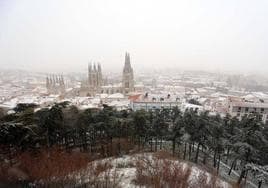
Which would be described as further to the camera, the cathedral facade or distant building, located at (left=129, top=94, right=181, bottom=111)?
the cathedral facade

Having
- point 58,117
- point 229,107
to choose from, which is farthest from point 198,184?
point 229,107

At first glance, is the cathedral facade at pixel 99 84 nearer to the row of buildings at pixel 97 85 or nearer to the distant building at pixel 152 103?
the row of buildings at pixel 97 85

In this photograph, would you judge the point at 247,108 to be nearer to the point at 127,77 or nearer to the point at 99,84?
the point at 127,77

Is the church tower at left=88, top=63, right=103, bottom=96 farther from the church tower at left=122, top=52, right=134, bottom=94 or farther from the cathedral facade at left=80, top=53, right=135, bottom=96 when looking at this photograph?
the church tower at left=122, top=52, right=134, bottom=94

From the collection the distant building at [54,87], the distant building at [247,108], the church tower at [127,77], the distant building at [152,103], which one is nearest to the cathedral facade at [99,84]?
the church tower at [127,77]

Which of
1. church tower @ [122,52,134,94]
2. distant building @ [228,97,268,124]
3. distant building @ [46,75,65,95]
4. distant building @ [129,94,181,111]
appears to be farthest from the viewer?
distant building @ [46,75,65,95]

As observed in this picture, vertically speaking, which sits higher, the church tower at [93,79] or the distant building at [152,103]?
the church tower at [93,79]

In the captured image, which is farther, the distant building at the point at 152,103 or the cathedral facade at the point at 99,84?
the cathedral facade at the point at 99,84

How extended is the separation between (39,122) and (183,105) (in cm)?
2314

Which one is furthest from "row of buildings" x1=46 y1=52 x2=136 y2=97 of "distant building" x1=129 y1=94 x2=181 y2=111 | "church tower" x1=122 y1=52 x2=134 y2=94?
"distant building" x1=129 y1=94 x2=181 y2=111

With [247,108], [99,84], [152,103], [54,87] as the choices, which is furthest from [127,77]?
[247,108]

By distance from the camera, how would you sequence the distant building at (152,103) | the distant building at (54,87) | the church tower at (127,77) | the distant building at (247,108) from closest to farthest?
the distant building at (247,108)
the distant building at (152,103)
the church tower at (127,77)
the distant building at (54,87)

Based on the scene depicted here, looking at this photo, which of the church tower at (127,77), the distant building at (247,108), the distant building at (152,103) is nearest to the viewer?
the distant building at (247,108)

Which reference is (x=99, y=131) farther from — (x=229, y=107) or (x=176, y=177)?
(x=229, y=107)
